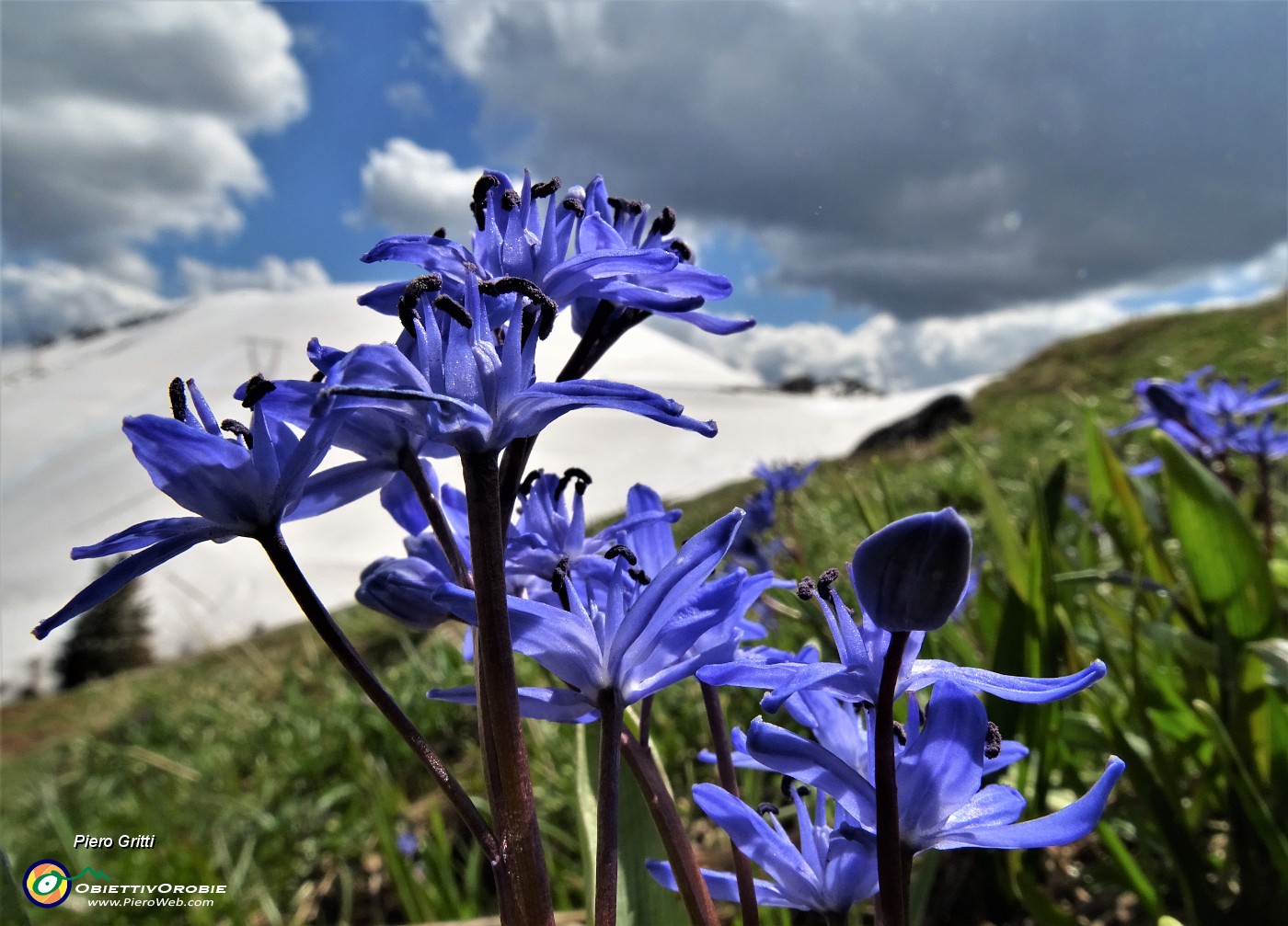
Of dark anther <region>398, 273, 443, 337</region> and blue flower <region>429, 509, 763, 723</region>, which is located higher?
dark anther <region>398, 273, 443, 337</region>

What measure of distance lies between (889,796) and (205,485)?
0.49 meters

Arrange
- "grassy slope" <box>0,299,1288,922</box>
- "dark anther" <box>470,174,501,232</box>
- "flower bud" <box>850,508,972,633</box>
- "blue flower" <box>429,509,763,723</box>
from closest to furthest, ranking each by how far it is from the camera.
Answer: "flower bud" <box>850,508,972,633</box>
"blue flower" <box>429,509,763,723</box>
"dark anther" <box>470,174,501,232</box>
"grassy slope" <box>0,299,1288,922</box>

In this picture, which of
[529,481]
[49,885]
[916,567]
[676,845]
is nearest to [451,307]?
[529,481]

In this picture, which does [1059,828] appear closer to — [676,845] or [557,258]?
[676,845]

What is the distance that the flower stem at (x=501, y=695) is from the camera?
517 mm

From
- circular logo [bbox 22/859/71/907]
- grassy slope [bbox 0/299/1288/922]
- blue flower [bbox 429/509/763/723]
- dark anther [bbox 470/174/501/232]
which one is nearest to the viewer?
blue flower [bbox 429/509/763/723]

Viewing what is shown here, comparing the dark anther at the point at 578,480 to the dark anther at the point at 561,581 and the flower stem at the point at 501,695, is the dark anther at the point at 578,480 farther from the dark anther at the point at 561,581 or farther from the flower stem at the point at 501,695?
the flower stem at the point at 501,695

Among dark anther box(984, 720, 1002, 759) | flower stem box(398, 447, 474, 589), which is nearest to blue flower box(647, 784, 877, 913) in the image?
dark anther box(984, 720, 1002, 759)

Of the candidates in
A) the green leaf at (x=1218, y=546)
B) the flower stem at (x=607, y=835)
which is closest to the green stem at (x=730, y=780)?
the flower stem at (x=607, y=835)

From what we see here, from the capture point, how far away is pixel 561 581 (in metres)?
0.65

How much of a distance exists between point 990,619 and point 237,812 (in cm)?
251

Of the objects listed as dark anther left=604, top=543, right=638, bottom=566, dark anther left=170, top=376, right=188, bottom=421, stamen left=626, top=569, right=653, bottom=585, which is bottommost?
stamen left=626, top=569, right=653, bottom=585

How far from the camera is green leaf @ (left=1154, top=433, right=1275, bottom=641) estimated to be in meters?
1.22

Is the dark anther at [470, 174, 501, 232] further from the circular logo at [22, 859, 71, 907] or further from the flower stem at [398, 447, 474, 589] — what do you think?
the circular logo at [22, 859, 71, 907]
